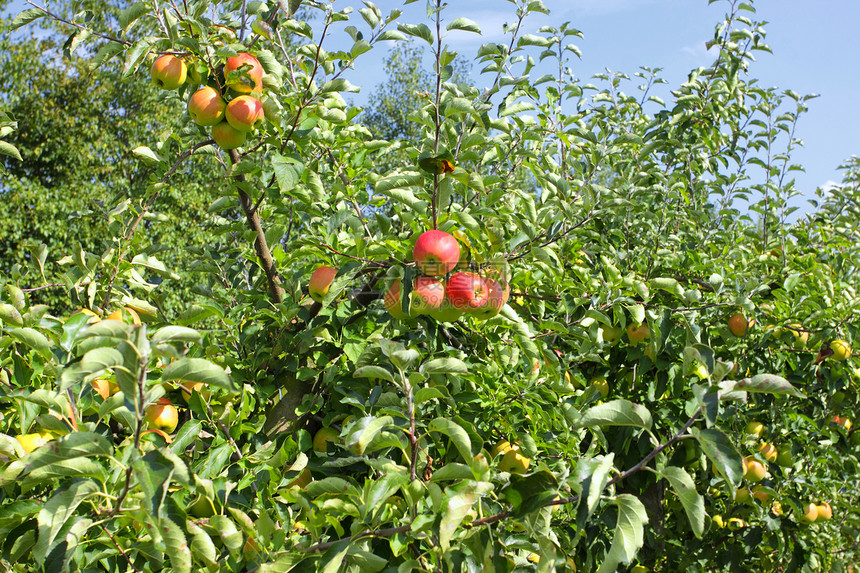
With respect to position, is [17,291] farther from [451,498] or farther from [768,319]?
[768,319]

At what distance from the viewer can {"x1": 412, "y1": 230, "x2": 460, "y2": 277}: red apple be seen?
1.11m

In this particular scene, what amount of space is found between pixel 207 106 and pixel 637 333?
4.64 feet

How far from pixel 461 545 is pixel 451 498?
19 cm

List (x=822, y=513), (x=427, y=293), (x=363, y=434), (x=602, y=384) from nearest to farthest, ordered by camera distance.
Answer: (x=363, y=434)
(x=427, y=293)
(x=602, y=384)
(x=822, y=513)

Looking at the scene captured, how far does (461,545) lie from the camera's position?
95 centimetres

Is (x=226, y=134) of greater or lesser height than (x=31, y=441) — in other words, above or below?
above

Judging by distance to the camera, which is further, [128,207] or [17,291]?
[128,207]

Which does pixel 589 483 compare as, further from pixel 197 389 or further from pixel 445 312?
pixel 197 389

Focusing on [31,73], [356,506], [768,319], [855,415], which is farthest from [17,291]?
[31,73]

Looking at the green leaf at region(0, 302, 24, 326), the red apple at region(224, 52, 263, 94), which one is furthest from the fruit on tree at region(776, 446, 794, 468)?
the green leaf at region(0, 302, 24, 326)

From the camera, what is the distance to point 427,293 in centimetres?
115

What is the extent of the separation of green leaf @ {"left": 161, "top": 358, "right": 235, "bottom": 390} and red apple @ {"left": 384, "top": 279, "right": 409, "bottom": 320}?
1.64 feet

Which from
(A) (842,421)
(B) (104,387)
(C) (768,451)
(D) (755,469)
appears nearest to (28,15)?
(B) (104,387)

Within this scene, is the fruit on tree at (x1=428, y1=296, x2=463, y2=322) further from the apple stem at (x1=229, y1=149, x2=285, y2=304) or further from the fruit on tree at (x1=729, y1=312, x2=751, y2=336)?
the fruit on tree at (x1=729, y1=312, x2=751, y2=336)
